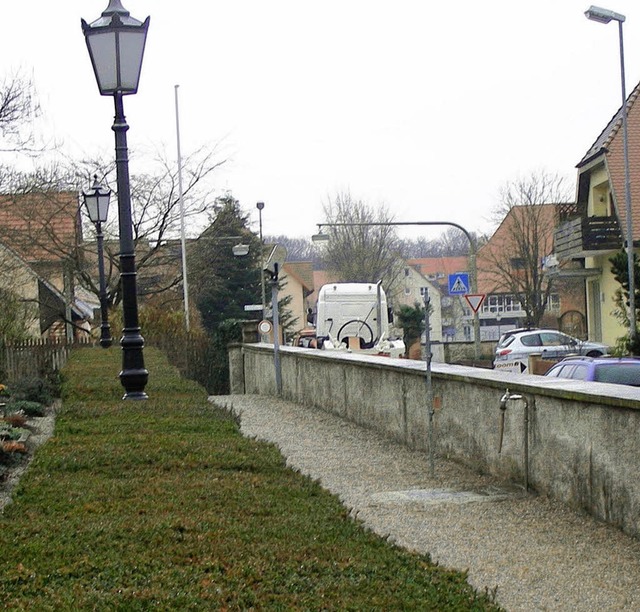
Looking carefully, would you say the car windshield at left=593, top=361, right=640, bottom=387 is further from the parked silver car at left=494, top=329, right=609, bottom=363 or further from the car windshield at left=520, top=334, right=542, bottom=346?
the car windshield at left=520, top=334, right=542, bottom=346

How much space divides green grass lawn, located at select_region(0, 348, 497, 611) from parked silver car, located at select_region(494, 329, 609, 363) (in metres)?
25.5

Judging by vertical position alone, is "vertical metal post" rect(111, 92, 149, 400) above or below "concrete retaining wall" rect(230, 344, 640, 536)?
above

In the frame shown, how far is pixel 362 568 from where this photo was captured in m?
4.72

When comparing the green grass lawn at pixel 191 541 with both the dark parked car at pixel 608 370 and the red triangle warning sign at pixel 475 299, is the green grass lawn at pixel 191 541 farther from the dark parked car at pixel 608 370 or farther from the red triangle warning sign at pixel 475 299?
the red triangle warning sign at pixel 475 299

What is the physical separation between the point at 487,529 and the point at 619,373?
9197 millimetres

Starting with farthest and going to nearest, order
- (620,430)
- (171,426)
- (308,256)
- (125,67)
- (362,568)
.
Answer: (308,256)
(125,67)
(171,426)
(620,430)
(362,568)

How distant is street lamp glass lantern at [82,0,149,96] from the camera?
12.0 meters

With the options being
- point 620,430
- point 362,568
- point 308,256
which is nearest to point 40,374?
point 620,430

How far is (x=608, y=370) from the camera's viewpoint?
16562 mm

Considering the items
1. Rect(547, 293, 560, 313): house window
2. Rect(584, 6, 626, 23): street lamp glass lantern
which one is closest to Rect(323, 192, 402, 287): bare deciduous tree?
Rect(547, 293, 560, 313): house window

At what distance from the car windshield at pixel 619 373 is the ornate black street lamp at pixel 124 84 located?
7184mm

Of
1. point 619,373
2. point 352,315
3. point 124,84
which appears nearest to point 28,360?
point 124,84

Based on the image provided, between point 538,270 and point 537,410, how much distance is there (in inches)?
2150

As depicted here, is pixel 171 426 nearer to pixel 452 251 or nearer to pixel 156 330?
pixel 156 330
